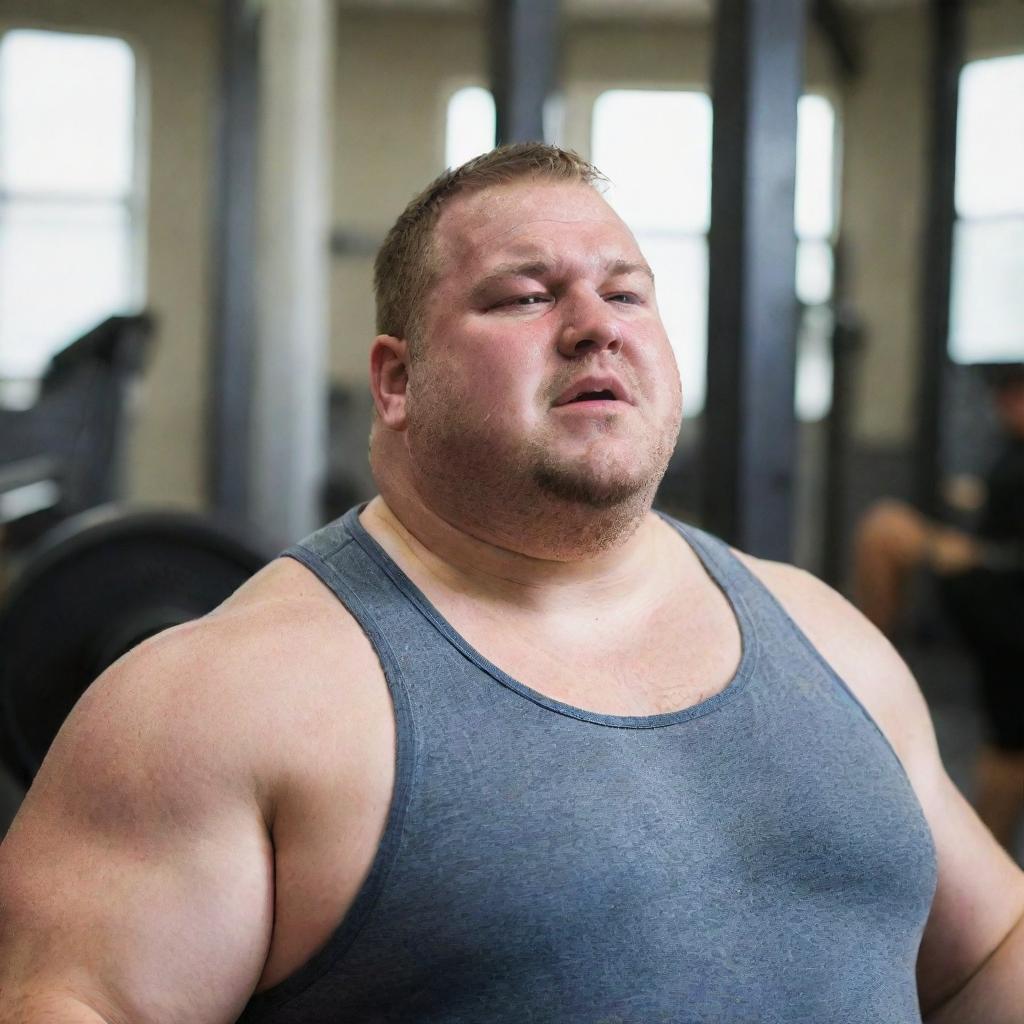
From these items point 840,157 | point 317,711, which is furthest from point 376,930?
point 840,157

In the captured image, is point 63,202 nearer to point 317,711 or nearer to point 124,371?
point 124,371

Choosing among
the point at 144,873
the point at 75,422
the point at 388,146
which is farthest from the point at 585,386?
the point at 388,146

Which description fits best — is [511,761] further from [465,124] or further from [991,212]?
[465,124]

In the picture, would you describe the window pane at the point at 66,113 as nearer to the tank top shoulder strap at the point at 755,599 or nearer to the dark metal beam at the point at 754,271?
the dark metal beam at the point at 754,271

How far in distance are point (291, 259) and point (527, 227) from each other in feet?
7.75

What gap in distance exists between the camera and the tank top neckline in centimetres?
87

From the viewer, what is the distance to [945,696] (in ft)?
15.9

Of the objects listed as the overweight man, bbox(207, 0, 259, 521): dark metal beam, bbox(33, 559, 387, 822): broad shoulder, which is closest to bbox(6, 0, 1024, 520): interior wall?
bbox(207, 0, 259, 521): dark metal beam

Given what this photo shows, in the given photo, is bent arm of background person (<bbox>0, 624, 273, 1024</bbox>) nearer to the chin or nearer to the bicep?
the chin

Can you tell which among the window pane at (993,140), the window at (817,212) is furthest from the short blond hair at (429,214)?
the window at (817,212)

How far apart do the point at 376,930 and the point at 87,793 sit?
202 mm

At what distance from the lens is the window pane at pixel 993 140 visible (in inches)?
219

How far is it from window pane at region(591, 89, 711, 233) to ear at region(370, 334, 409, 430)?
5.57 meters

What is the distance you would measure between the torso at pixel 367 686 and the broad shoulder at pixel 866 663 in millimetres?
78
